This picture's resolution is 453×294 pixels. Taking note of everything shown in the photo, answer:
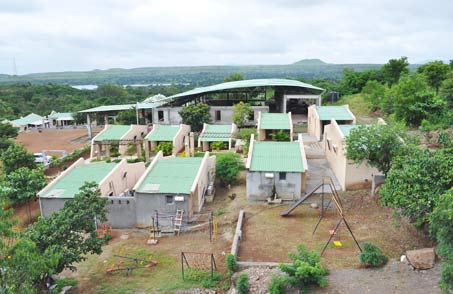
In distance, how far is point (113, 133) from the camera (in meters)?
35.8

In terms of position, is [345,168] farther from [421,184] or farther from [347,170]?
[421,184]

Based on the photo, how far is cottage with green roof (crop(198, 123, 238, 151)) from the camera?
3403 cm

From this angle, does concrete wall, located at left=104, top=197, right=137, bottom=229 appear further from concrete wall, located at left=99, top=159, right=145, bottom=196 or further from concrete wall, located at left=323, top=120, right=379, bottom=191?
concrete wall, located at left=323, top=120, right=379, bottom=191

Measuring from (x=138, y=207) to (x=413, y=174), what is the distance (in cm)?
1289

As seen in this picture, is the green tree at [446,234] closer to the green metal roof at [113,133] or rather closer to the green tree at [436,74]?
the green metal roof at [113,133]

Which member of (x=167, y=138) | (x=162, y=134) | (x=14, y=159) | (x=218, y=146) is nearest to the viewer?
(x=14, y=159)

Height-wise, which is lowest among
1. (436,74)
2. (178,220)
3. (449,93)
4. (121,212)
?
(178,220)

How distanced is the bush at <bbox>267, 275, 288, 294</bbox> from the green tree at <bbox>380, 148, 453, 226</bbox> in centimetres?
520

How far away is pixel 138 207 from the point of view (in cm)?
1911

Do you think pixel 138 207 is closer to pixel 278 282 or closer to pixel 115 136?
pixel 278 282

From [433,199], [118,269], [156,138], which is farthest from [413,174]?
[156,138]

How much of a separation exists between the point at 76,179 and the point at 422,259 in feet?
57.7

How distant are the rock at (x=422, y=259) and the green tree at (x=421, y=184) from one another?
120cm

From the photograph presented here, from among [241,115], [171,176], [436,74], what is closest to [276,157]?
[171,176]
